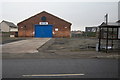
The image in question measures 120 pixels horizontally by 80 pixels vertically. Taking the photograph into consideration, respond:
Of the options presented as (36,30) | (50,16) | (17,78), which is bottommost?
(17,78)

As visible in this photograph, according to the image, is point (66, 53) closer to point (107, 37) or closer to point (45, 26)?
point (107, 37)

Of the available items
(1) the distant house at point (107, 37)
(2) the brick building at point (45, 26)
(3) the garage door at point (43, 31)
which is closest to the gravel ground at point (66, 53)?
(1) the distant house at point (107, 37)

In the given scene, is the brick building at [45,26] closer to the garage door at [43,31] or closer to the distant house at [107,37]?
the garage door at [43,31]

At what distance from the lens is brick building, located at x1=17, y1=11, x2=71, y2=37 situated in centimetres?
4225

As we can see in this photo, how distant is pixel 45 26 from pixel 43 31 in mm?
1378

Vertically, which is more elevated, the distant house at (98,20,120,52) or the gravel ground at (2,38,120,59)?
the distant house at (98,20,120,52)

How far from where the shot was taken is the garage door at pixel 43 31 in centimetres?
4200

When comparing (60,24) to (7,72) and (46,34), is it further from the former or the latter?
(7,72)

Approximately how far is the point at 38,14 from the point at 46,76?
37714mm

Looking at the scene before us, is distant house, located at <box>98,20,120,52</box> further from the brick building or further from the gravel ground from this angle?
the brick building

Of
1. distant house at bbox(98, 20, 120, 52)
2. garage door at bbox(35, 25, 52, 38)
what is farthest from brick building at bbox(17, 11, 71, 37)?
distant house at bbox(98, 20, 120, 52)

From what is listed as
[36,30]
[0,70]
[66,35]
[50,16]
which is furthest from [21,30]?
[0,70]

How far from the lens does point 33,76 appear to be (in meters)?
6.32

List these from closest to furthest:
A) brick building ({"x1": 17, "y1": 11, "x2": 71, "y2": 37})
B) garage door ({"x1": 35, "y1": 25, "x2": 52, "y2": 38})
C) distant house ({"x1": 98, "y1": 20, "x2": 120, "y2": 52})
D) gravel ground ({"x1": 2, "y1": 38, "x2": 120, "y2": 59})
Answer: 1. gravel ground ({"x1": 2, "y1": 38, "x2": 120, "y2": 59})
2. distant house ({"x1": 98, "y1": 20, "x2": 120, "y2": 52})
3. garage door ({"x1": 35, "y1": 25, "x2": 52, "y2": 38})
4. brick building ({"x1": 17, "y1": 11, "x2": 71, "y2": 37})
